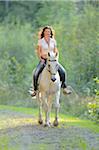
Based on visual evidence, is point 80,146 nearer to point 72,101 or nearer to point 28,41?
point 72,101

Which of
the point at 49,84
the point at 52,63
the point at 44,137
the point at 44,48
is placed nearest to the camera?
the point at 44,137

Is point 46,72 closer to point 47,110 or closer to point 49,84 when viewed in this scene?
point 49,84

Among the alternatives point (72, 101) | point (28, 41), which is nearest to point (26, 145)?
point (72, 101)

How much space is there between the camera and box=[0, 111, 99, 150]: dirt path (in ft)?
43.6

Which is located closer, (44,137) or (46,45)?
(44,137)

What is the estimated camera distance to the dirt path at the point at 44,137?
43.6 feet

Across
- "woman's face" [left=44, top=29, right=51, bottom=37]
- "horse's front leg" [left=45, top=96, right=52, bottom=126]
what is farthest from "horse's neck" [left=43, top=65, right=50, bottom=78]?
"woman's face" [left=44, top=29, right=51, bottom=37]

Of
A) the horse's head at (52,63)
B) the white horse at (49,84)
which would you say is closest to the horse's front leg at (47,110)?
the white horse at (49,84)

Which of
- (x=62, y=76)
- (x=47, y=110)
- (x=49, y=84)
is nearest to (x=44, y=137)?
(x=47, y=110)

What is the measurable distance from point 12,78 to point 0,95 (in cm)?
556

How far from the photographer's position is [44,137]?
48.0 feet

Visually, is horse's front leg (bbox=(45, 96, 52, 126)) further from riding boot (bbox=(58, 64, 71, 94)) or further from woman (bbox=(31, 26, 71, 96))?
riding boot (bbox=(58, 64, 71, 94))

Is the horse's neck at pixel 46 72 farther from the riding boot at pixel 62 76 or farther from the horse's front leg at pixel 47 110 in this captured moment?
the horse's front leg at pixel 47 110

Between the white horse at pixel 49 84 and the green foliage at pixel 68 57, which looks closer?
the white horse at pixel 49 84
